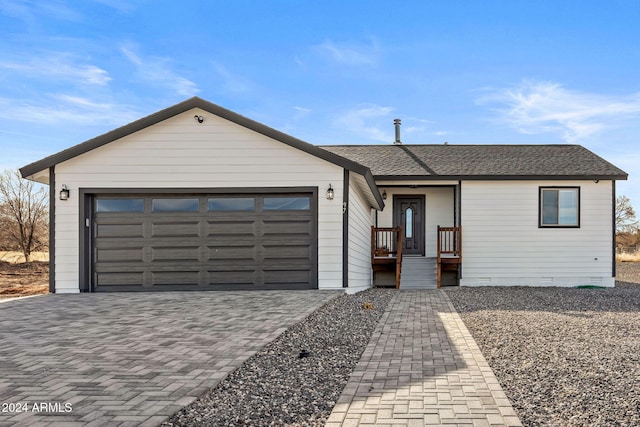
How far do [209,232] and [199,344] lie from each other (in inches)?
224

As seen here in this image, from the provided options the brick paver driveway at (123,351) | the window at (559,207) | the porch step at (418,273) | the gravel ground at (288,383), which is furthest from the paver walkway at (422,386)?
the window at (559,207)

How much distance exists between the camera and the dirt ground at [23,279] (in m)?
13.5

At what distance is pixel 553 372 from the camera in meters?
4.72

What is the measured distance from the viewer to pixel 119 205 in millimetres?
10945

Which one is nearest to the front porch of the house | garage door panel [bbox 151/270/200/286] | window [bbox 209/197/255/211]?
the house

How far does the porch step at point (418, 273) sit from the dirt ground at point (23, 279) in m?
9.94

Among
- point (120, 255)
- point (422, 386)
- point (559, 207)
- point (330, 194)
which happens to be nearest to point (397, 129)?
point (559, 207)

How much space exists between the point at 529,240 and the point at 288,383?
12.8 metres

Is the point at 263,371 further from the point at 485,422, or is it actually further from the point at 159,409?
the point at 485,422

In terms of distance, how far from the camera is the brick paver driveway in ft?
11.3

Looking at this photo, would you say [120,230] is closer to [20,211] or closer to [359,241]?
[359,241]

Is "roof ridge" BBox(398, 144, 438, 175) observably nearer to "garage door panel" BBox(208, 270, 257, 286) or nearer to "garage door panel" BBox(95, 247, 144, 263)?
"garage door panel" BBox(208, 270, 257, 286)

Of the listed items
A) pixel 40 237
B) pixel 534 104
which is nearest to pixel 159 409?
pixel 534 104

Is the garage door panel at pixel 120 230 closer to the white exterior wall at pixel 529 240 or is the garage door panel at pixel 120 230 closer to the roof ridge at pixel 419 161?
the roof ridge at pixel 419 161
